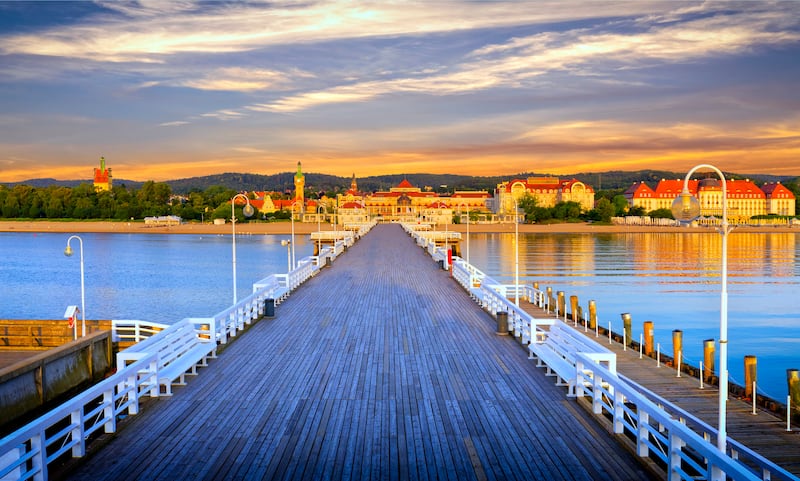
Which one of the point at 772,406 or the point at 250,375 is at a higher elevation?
the point at 250,375

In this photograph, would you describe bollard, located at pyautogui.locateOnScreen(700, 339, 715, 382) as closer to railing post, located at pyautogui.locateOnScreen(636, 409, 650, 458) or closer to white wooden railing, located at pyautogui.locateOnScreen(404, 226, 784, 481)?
white wooden railing, located at pyautogui.locateOnScreen(404, 226, 784, 481)

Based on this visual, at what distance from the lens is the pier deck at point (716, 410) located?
37.3ft

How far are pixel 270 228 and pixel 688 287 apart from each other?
101m

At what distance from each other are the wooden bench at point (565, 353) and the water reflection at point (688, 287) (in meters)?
10.1

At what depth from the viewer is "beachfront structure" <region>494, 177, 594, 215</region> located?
158688 millimetres

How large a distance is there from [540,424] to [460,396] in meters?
1.59

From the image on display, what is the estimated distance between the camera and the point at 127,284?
47719mm

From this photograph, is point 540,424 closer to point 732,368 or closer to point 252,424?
point 252,424

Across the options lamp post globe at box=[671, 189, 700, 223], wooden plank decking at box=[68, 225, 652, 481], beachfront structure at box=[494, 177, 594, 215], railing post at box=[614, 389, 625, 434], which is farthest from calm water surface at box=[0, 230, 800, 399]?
beachfront structure at box=[494, 177, 594, 215]

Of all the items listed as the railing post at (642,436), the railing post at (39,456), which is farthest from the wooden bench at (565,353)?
the railing post at (39,456)

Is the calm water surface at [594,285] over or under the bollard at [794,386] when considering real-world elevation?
under

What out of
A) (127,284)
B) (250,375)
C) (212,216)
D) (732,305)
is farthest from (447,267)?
(212,216)

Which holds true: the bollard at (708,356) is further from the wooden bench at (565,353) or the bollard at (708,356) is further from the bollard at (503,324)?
the wooden bench at (565,353)

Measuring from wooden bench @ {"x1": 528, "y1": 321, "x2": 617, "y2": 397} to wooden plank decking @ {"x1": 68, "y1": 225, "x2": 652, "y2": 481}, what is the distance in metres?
0.28
